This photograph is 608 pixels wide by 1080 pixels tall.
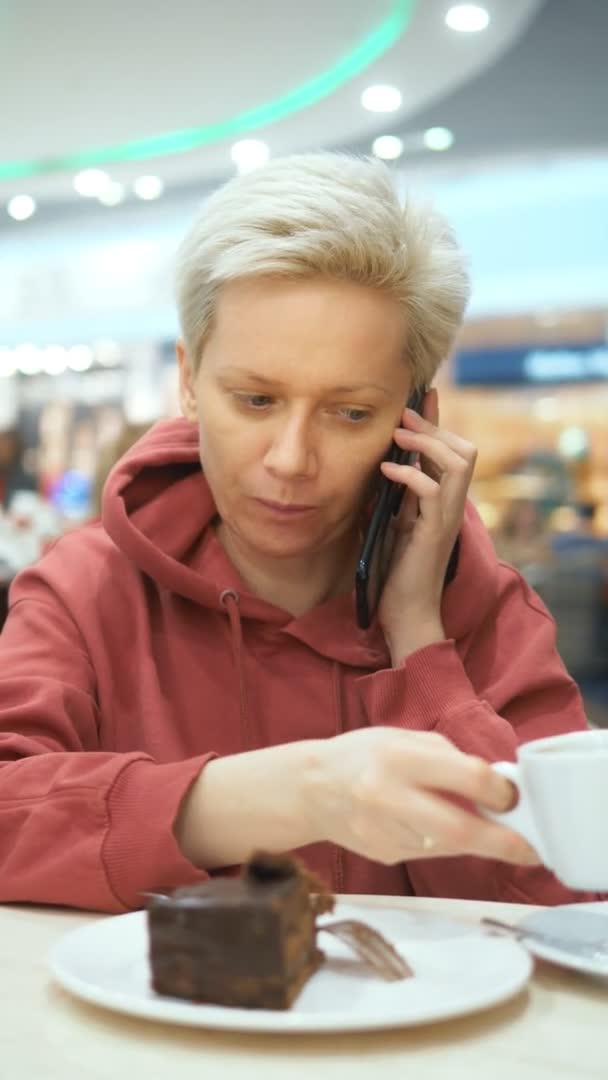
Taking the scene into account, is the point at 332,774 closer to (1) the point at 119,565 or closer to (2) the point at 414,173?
(1) the point at 119,565

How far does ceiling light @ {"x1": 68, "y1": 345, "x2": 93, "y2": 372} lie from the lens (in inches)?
341

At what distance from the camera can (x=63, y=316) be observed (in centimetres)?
861

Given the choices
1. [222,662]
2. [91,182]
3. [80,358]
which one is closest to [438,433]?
[222,662]

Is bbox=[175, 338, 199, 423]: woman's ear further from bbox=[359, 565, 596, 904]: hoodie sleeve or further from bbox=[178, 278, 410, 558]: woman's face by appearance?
bbox=[359, 565, 596, 904]: hoodie sleeve

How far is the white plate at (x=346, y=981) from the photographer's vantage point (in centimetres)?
68

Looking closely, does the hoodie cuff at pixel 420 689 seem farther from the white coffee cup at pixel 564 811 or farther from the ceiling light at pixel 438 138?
the ceiling light at pixel 438 138

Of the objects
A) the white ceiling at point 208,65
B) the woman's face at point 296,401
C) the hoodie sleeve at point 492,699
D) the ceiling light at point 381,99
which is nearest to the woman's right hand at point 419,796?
the hoodie sleeve at point 492,699

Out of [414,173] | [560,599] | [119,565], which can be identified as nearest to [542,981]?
[119,565]

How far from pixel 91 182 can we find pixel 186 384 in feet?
20.2

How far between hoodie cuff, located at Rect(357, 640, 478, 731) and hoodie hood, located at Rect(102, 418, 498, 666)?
0.09 m

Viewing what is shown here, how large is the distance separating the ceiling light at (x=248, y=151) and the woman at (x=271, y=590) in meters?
5.27

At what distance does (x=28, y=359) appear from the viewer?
8945 mm

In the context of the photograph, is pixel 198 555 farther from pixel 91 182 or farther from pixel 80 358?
pixel 80 358

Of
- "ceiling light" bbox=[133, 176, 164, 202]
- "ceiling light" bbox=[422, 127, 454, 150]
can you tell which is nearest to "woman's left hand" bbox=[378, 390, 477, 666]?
"ceiling light" bbox=[422, 127, 454, 150]
